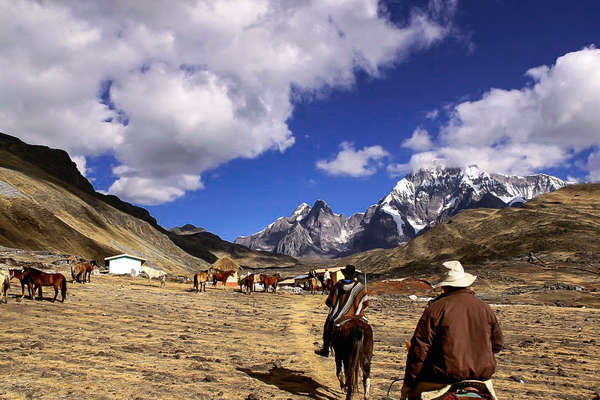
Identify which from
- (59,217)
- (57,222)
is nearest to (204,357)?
(57,222)

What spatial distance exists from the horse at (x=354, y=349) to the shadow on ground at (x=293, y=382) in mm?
809

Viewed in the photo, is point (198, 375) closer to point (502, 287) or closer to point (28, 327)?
point (28, 327)

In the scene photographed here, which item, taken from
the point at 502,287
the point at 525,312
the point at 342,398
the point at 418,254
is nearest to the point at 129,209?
the point at 418,254

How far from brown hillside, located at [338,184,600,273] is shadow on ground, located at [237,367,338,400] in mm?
67097

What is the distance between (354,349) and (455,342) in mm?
3543

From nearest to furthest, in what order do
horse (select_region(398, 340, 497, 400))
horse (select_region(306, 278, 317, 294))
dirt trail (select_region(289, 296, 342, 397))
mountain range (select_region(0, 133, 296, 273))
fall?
horse (select_region(398, 340, 497, 400)) < dirt trail (select_region(289, 296, 342, 397)) < horse (select_region(306, 278, 317, 294)) < mountain range (select_region(0, 133, 296, 273))

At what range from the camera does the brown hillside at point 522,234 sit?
76.7 meters

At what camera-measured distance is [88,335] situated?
12.8 meters

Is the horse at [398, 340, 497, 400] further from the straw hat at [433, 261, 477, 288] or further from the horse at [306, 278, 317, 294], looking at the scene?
the horse at [306, 278, 317, 294]

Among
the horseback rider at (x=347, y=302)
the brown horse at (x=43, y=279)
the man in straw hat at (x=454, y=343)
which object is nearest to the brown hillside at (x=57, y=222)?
the brown horse at (x=43, y=279)

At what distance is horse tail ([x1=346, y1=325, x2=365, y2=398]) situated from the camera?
786cm

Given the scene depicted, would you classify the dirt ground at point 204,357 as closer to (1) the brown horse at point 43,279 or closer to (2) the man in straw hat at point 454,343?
(1) the brown horse at point 43,279

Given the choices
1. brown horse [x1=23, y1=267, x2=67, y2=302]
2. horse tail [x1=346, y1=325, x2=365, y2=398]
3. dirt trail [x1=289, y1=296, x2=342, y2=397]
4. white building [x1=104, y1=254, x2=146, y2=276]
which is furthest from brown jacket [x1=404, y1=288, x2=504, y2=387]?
white building [x1=104, y1=254, x2=146, y2=276]

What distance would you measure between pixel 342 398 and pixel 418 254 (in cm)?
12596
